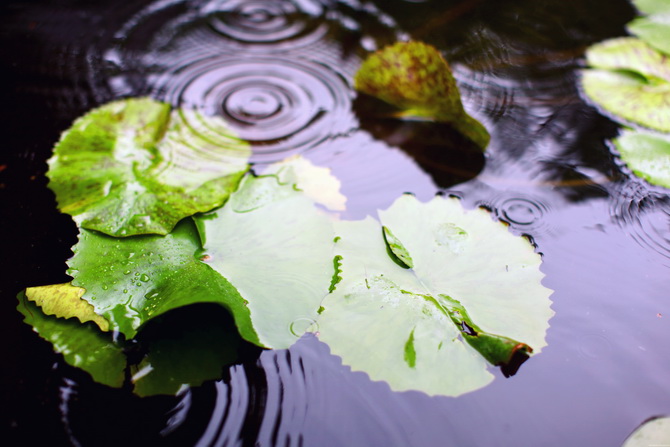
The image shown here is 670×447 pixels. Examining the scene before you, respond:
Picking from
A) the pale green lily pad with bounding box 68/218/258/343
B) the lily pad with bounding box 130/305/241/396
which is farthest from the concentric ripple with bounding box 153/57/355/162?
the lily pad with bounding box 130/305/241/396

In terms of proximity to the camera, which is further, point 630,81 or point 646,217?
point 630,81

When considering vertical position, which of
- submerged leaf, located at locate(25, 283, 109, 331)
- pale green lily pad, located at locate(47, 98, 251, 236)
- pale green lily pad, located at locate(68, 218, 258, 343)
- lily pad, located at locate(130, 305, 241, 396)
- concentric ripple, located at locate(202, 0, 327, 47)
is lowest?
lily pad, located at locate(130, 305, 241, 396)

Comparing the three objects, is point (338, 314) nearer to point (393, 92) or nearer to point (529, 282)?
point (529, 282)

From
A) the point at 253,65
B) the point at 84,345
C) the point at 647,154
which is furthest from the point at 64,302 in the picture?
the point at 647,154

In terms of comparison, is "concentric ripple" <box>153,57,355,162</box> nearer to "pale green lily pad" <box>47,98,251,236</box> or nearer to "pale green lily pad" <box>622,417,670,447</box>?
"pale green lily pad" <box>47,98,251,236</box>

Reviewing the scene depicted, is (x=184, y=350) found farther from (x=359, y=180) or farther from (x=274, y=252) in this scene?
(x=359, y=180)

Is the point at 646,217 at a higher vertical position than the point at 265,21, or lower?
lower

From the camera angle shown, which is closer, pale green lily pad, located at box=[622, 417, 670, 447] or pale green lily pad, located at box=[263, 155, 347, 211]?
pale green lily pad, located at box=[622, 417, 670, 447]
